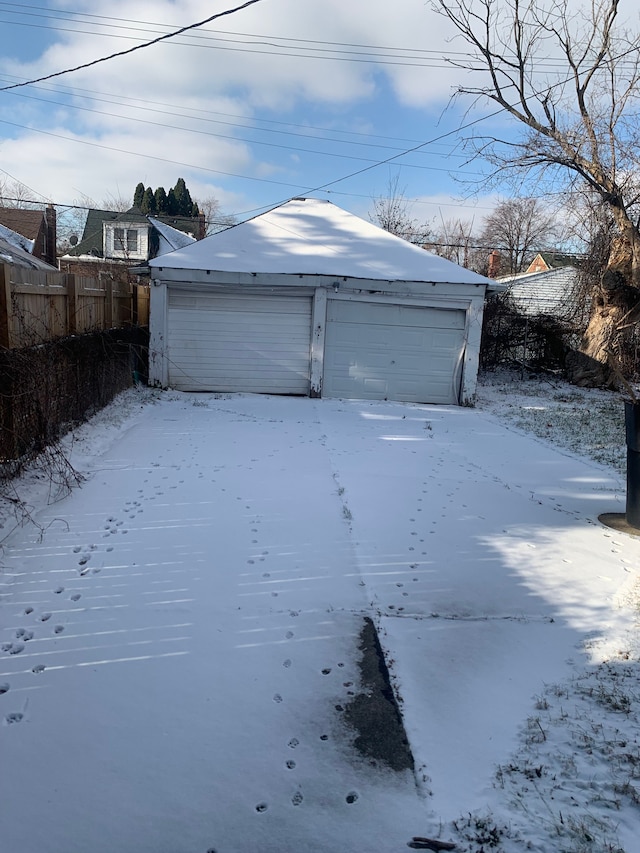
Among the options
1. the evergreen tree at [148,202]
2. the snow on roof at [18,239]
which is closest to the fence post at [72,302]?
the snow on roof at [18,239]

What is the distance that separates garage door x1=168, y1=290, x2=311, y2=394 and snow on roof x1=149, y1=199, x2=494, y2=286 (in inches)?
28.2

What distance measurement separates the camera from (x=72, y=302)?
8586 mm

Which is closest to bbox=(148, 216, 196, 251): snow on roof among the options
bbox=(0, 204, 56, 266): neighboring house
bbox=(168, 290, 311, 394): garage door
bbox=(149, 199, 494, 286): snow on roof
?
bbox=(0, 204, 56, 266): neighboring house

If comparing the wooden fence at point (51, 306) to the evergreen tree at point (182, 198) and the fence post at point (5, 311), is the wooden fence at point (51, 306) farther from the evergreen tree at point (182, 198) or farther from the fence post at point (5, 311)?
the evergreen tree at point (182, 198)

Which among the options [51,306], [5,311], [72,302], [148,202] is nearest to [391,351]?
[72,302]

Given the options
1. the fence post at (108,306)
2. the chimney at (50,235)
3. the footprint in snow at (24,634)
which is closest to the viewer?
the footprint in snow at (24,634)

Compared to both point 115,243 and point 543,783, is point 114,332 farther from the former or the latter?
point 115,243

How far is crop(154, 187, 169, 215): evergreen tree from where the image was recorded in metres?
49.1

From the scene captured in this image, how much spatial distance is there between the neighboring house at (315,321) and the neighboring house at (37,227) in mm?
18968

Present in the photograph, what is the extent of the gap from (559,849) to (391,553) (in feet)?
9.54

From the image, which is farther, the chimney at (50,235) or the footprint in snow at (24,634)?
the chimney at (50,235)

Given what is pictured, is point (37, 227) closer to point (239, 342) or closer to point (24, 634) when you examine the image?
point (239, 342)

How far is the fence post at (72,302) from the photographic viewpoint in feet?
27.7

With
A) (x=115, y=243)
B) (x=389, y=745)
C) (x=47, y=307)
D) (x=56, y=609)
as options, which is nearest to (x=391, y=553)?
(x=389, y=745)
